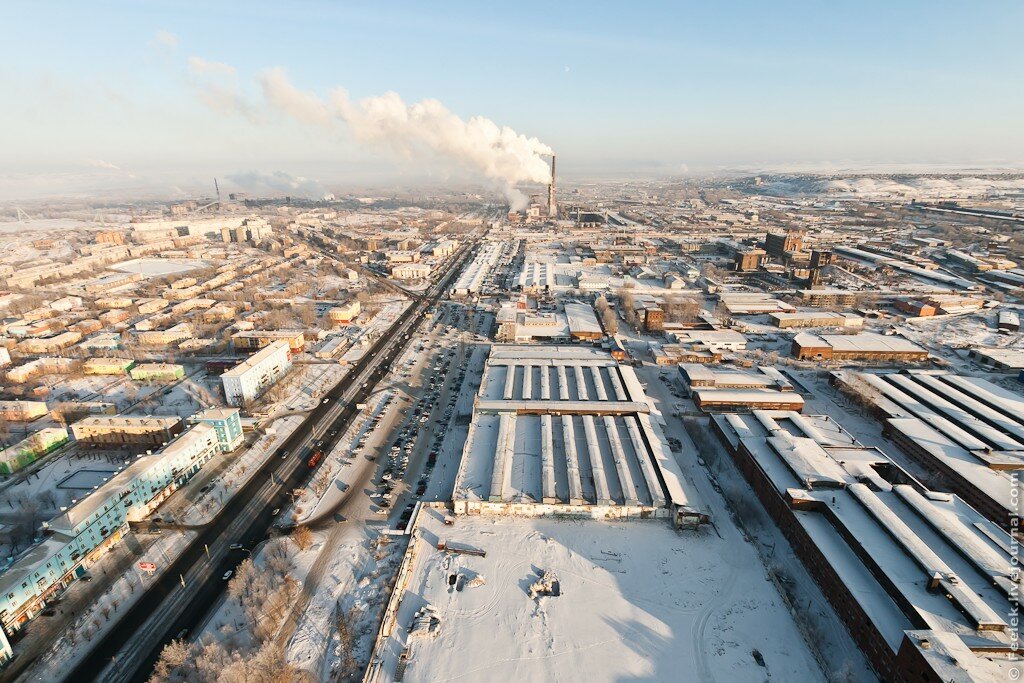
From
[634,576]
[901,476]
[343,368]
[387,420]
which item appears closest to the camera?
[634,576]

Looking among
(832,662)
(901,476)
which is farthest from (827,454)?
(832,662)

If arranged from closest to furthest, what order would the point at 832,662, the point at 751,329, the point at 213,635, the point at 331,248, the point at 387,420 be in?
1. the point at 832,662
2. the point at 213,635
3. the point at 387,420
4. the point at 751,329
5. the point at 331,248

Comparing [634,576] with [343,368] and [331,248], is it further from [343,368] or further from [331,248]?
[331,248]

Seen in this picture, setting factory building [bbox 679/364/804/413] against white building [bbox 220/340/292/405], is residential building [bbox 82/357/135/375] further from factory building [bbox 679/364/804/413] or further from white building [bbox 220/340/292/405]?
factory building [bbox 679/364/804/413]

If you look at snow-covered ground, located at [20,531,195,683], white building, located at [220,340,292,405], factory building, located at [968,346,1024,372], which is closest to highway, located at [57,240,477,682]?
snow-covered ground, located at [20,531,195,683]

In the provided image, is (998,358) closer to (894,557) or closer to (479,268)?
(894,557)

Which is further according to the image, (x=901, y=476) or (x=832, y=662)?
(x=901, y=476)

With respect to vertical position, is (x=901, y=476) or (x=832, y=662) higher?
(x=901, y=476)
